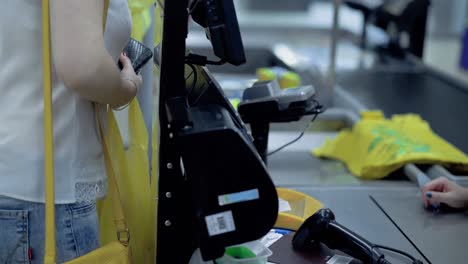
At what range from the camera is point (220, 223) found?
0.94 m

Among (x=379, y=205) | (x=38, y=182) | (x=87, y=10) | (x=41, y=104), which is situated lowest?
(x=379, y=205)

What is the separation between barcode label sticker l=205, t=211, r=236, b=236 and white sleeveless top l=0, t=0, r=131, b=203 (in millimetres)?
253

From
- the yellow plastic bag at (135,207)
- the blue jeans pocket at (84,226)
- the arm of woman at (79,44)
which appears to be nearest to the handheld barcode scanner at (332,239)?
the yellow plastic bag at (135,207)

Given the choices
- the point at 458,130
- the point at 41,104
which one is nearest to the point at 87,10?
the point at 41,104

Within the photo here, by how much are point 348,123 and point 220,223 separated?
1.54m

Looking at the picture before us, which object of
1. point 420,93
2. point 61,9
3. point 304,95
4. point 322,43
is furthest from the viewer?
point 322,43

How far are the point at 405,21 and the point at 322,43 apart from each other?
112cm

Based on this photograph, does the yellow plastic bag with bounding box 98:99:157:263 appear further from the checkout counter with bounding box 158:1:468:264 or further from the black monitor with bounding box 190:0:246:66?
the black monitor with bounding box 190:0:246:66

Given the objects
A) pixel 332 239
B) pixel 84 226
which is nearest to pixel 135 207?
pixel 84 226

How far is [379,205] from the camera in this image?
1.76 metres

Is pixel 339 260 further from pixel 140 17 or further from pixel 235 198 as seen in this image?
pixel 140 17

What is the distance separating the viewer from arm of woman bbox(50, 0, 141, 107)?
3.05ft

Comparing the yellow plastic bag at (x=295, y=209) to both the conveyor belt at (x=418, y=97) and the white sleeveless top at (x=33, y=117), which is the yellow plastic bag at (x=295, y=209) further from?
the conveyor belt at (x=418, y=97)

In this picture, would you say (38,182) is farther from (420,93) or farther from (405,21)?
(405,21)
